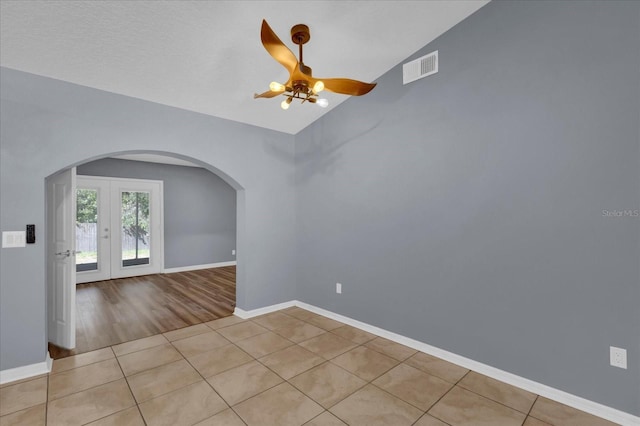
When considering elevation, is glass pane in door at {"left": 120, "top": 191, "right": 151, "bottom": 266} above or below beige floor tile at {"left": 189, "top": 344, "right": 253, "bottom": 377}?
above

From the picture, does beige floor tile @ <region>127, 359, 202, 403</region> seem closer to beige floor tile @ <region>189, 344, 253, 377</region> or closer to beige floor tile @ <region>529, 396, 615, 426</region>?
beige floor tile @ <region>189, 344, 253, 377</region>

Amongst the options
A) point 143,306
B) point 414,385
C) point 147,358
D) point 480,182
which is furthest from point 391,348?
point 143,306

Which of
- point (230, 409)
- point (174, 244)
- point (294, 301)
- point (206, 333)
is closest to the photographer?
point (230, 409)

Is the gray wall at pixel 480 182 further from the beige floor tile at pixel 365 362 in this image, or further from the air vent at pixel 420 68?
the beige floor tile at pixel 365 362

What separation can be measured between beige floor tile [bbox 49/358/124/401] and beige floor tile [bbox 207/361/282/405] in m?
0.94

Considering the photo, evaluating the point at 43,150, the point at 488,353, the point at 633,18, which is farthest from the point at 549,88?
the point at 43,150

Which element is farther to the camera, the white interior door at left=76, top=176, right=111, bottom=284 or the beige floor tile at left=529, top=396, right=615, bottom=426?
the white interior door at left=76, top=176, right=111, bottom=284

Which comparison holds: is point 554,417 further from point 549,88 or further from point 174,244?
point 174,244

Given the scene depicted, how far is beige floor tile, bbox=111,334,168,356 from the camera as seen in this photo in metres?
3.09

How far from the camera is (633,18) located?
6.50 ft

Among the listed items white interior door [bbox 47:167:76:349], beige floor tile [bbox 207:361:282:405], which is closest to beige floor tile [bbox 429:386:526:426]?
beige floor tile [bbox 207:361:282:405]

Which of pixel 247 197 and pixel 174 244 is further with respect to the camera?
pixel 174 244

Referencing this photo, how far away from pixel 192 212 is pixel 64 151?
4681 mm

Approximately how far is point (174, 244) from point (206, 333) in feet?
13.7
